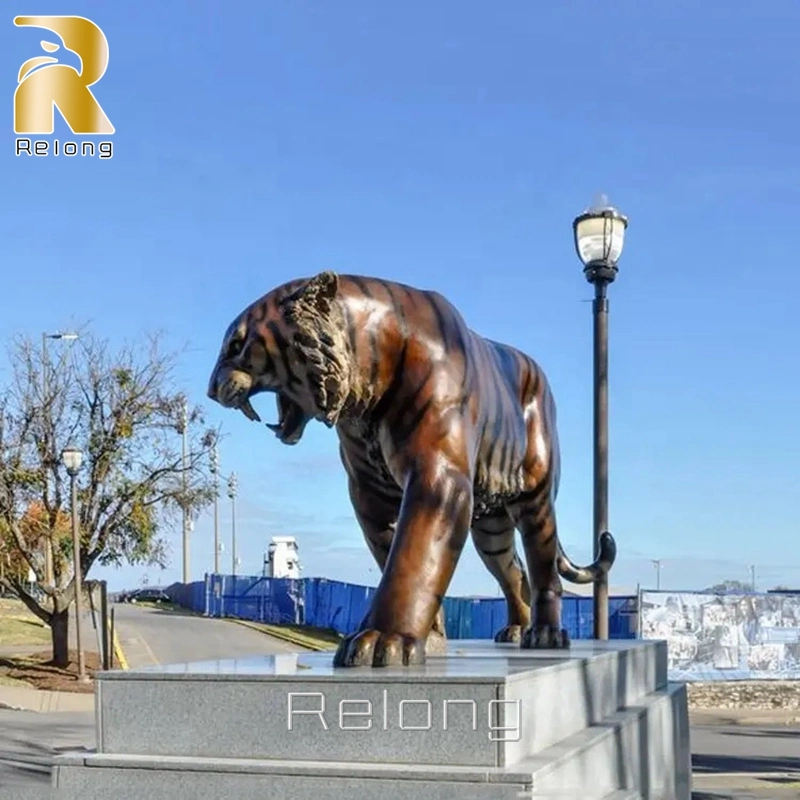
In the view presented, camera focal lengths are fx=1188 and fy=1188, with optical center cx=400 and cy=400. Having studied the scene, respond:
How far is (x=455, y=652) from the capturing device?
5457 millimetres

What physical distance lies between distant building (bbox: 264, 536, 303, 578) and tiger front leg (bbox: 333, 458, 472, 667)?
3576 centimetres

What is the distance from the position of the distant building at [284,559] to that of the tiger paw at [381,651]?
1419 inches

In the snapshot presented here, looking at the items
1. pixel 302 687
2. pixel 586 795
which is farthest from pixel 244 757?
pixel 586 795

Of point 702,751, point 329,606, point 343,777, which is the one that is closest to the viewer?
point 343,777

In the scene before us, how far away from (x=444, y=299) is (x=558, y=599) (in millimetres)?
2036

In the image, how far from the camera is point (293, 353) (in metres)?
4.71

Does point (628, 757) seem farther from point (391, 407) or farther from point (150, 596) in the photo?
point (150, 596)

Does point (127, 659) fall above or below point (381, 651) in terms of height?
below

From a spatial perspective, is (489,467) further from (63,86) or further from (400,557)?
(63,86)

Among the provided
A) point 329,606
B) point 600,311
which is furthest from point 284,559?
point 600,311

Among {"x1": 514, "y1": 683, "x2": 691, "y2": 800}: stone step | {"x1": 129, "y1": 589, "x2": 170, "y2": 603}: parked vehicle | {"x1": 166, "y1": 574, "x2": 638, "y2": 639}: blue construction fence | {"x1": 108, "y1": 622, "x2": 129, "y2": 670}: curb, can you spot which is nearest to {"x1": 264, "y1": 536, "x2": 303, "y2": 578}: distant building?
{"x1": 166, "y1": 574, "x2": 638, "y2": 639}: blue construction fence

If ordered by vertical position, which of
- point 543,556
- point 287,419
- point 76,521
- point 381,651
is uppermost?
point 287,419

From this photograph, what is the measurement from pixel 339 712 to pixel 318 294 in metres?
1.69

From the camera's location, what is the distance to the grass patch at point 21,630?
30719 mm
